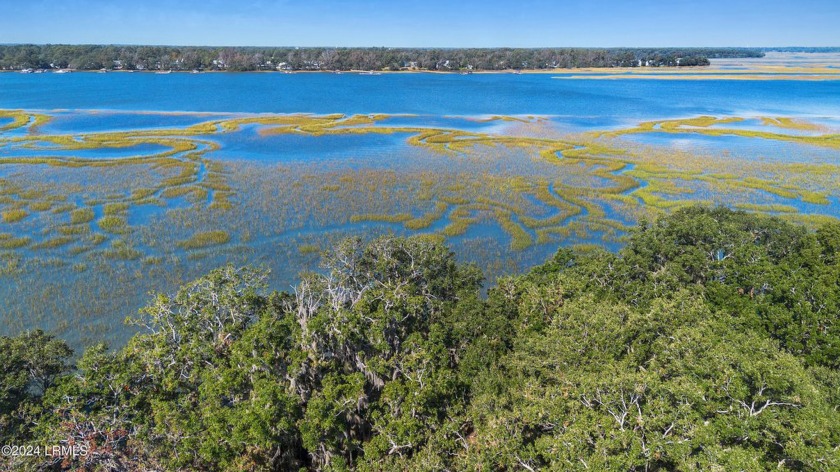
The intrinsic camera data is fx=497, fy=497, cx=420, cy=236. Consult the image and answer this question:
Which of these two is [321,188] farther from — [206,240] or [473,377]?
[473,377]

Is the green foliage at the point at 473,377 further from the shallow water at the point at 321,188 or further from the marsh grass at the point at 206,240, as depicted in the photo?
the marsh grass at the point at 206,240

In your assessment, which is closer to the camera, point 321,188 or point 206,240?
point 206,240

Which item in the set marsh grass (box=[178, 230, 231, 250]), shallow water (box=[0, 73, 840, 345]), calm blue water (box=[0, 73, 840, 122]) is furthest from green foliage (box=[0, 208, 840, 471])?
calm blue water (box=[0, 73, 840, 122])

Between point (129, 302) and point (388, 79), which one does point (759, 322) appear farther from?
point (388, 79)

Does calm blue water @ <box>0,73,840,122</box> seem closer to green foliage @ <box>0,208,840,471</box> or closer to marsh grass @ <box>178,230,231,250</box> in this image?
marsh grass @ <box>178,230,231,250</box>

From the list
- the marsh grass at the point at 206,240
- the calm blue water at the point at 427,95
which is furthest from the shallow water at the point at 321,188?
the calm blue water at the point at 427,95

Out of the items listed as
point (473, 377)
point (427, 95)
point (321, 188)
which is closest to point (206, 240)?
point (321, 188)
